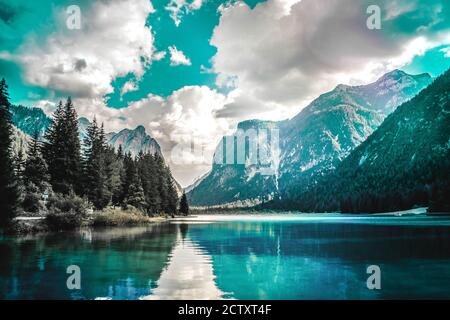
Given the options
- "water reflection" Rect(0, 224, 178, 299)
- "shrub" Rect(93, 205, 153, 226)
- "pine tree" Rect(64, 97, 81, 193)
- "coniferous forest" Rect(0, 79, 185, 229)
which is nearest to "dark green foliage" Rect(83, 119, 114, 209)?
"coniferous forest" Rect(0, 79, 185, 229)

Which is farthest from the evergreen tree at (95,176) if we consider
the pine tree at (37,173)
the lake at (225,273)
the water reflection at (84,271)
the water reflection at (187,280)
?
the water reflection at (187,280)

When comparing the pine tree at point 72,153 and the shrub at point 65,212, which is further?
the pine tree at point 72,153

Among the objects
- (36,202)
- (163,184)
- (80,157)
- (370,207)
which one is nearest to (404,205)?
(370,207)

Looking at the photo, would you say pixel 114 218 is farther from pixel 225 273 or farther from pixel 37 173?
pixel 225 273

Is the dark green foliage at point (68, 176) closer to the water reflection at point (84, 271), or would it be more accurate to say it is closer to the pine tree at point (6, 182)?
the pine tree at point (6, 182)

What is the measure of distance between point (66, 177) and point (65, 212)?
599 inches

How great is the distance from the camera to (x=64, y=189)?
7219 cm

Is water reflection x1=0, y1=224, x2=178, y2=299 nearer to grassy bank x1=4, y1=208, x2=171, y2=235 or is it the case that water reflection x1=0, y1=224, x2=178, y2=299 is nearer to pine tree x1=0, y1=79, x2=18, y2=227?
pine tree x1=0, y1=79, x2=18, y2=227

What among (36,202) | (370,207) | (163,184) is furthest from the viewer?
(370,207)

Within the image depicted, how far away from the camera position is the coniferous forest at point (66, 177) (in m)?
46.8

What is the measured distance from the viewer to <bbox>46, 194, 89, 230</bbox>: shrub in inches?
2309
